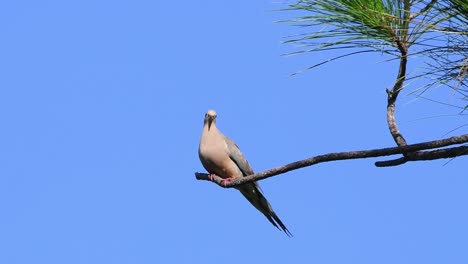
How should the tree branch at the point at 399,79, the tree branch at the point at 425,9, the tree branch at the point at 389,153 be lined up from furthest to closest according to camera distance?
the tree branch at the point at 399,79 < the tree branch at the point at 425,9 < the tree branch at the point at 389,153

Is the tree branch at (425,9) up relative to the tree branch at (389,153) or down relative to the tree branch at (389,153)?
up

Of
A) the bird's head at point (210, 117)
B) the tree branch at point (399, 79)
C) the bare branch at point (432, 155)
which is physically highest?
the bird's head at point (210, 117)

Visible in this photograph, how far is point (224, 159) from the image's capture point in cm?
A: 634

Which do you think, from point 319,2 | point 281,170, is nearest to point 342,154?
point 281,170

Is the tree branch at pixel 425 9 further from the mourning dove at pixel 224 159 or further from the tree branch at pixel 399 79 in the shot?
the mourning dove at pixel 224 159

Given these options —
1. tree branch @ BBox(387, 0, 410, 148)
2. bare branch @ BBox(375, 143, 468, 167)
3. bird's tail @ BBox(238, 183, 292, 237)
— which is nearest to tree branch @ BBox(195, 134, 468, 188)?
bare branch @ BBox(375, 143, 468, 167)

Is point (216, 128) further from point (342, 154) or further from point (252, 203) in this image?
point (342, 154)

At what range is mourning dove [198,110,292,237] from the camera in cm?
631

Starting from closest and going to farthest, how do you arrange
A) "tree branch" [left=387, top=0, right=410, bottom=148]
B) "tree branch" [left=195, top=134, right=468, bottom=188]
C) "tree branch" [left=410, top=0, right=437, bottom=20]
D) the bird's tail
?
"tree branch" [left=195, top=134, right=468, bottom=188] < "tree branch" [left=410, top=0, right=437, bottom=20] < "tree branch" [left=387, top=0, right=410, bottom=148] < the bird's tail

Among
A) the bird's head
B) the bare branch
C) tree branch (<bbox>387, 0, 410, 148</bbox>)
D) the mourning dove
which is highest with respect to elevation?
the bird's head

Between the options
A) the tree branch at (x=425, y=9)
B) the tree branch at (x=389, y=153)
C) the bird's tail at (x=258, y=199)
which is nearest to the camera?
the tree branch at (x=389, y=153)

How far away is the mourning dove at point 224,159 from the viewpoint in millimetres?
6309

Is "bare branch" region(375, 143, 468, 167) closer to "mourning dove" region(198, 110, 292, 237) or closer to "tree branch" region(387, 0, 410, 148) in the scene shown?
"tree branch" region(387, 0, 410, 148)

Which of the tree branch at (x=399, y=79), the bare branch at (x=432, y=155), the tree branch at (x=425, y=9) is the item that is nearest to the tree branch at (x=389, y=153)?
the bare branch at (x=432, y=155)
